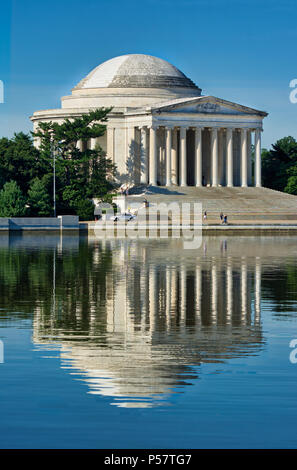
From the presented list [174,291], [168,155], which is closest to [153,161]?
[168,155]

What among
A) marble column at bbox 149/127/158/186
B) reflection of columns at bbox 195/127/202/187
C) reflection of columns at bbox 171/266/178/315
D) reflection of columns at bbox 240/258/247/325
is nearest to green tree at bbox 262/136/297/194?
reflection of columns at bbox 195/127/202/187

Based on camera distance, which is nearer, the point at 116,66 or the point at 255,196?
the point at 255,196

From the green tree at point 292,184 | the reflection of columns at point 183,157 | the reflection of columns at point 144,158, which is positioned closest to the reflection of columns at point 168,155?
the reflection of columns at point 183,157

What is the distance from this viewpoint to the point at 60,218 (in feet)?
272

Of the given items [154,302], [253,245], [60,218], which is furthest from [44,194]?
[154,302]

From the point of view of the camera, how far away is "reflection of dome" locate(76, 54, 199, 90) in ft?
403

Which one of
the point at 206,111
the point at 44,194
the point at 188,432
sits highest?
the point at 206,111

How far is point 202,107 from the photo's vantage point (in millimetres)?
114500

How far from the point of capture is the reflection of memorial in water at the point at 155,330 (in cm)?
1851

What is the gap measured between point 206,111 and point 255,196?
42.7 feet

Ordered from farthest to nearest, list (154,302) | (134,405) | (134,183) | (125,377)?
(134,183), (154,302), (125,377), (134,405)

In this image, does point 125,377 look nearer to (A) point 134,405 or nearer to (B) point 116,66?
(A) point 134,405

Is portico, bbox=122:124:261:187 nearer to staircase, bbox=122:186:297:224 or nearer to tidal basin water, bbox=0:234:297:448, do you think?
staircase, bbox=122:186:297:224

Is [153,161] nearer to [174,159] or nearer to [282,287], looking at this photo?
[174,159]
